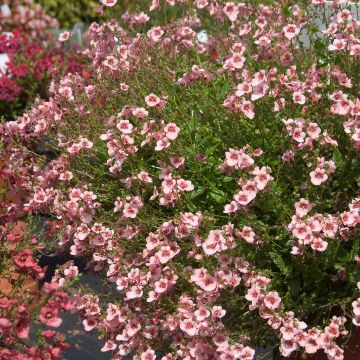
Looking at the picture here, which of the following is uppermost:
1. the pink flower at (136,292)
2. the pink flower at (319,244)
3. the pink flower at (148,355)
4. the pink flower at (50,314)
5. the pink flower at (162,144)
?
the pink flower at (162,144)

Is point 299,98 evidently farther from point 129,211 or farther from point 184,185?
point 129,211

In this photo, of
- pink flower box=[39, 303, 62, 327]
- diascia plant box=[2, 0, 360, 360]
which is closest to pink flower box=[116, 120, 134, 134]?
diascia plant box=[2, 0, 360, 360]

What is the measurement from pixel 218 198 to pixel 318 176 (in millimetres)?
471

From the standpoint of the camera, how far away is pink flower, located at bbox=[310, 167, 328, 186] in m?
2.90

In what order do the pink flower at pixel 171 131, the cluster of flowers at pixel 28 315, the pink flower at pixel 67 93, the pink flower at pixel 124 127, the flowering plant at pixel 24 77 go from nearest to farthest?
the cluster of flowers at pixel 28 315 → the pink flower at pixel 171 131 → the pink flower at pixel 124 127 → the pink flower at pixel 67 93 → the flowering plant at pixel 24 77

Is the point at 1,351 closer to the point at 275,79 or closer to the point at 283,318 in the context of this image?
the point at 283,318

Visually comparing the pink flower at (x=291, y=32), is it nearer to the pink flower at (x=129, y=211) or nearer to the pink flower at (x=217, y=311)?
the pink flower at (x=129, y=211)

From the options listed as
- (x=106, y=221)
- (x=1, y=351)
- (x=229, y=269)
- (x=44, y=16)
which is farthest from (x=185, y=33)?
(x=44, y=16)

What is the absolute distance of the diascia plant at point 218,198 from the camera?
9.57 ft

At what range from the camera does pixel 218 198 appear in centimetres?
324

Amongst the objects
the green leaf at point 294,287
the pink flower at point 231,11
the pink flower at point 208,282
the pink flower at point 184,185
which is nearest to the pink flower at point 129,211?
the pink flower at point 184,185

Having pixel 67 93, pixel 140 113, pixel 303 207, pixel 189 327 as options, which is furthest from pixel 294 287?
pixel 67 93

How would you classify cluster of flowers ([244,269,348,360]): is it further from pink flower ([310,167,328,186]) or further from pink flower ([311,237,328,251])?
pink flower ([310,167,328,186])

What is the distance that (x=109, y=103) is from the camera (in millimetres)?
3920
